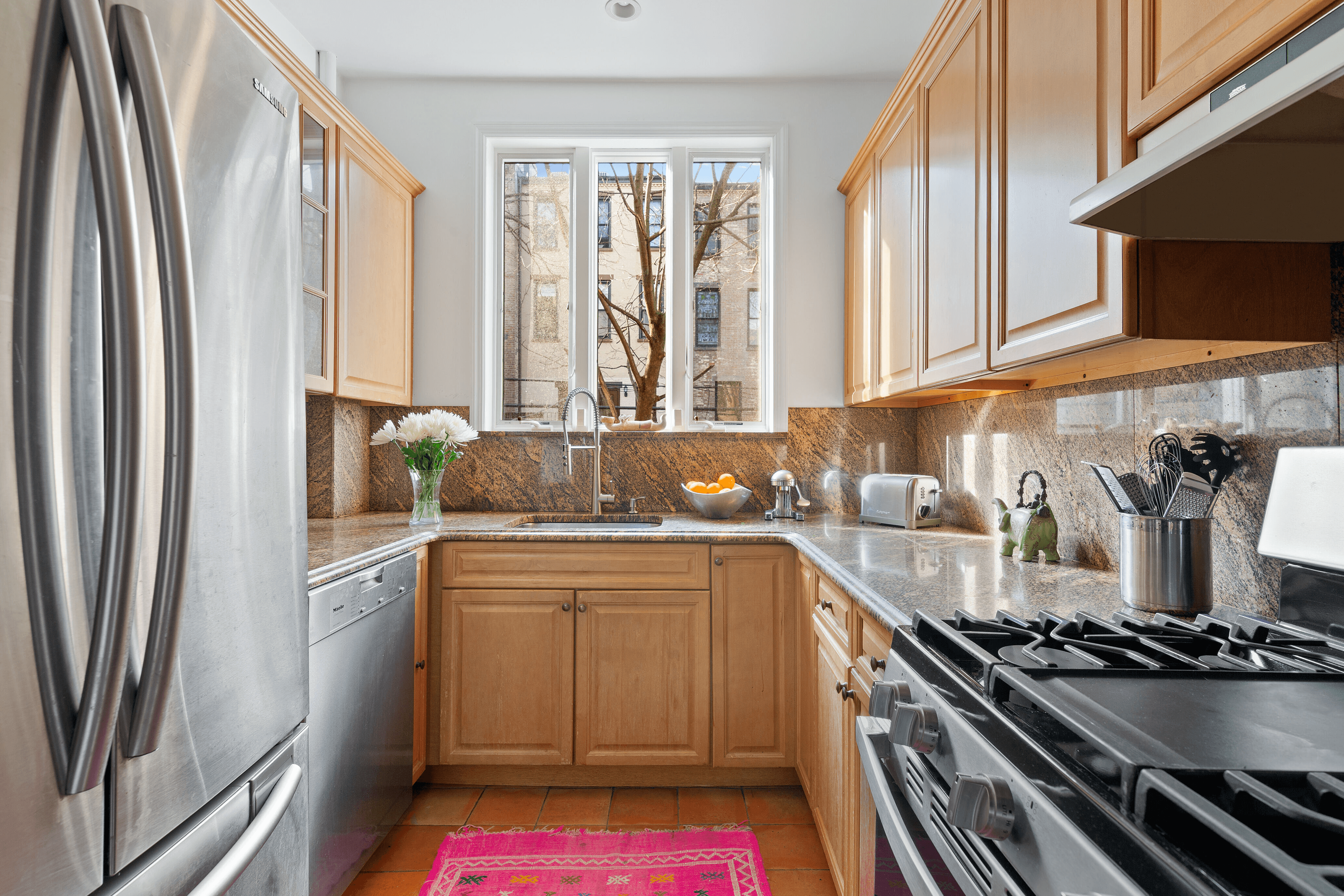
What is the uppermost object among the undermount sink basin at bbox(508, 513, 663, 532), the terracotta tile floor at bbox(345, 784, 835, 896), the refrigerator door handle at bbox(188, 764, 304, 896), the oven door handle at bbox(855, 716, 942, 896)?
the undermount sink basin at bbox(508, 513, 663, 532)

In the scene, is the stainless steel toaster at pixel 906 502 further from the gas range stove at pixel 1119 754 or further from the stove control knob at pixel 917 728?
the stove control knob at pixel 917 728

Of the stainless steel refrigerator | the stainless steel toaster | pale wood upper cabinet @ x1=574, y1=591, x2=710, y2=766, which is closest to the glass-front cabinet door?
pale wood upper cabinet @ x1=574, y1=591, x2=710, y2=766

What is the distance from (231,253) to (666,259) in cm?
232

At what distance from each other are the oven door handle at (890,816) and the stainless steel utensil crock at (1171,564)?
1.70 feet

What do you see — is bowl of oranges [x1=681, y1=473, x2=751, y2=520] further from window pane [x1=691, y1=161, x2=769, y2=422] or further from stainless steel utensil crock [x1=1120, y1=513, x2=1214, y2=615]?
stainless steel utensil crock [x1=1120, y1=513, x2=1214, y2=615]

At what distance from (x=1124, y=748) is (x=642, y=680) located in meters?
1.82

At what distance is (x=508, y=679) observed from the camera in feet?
7.36

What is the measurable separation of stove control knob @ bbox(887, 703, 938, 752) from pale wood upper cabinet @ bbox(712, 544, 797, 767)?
1.40 meters

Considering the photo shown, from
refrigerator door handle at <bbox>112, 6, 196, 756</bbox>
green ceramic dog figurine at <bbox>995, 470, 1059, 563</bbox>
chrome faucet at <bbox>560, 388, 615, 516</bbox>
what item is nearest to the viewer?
refrigerator door handle at <bbox>112, 6, 196, 756</bbox>

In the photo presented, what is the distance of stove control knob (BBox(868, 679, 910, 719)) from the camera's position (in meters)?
0.95

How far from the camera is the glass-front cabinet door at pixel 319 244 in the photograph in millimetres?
2178

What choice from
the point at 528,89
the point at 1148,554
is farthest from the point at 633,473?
the point at 1148,554

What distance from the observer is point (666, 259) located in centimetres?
307

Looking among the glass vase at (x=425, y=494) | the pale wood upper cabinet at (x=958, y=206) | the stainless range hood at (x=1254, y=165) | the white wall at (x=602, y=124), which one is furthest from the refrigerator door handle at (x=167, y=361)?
the white wall at (x=602, y=124)
